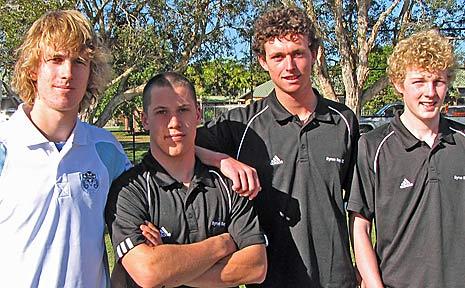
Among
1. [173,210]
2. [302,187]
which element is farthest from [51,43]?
[302,187]

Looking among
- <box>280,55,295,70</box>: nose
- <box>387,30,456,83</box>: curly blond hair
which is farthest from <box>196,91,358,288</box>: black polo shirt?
<box>387,30,456,83</box>: curly blond hair

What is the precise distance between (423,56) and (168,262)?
1.64 metres

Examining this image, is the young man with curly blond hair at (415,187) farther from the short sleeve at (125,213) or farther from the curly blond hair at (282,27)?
the short sleeve at (125,213)

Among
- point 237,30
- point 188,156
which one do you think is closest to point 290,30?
point 188,156

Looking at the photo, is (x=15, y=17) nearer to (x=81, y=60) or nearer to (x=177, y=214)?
(x=81, y=60)

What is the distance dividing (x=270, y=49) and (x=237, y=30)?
1554 centimetres

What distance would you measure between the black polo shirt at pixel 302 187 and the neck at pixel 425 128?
320 millimetres

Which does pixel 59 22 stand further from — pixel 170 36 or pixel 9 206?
pixel 170 36

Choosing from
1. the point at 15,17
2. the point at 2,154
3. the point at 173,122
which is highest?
the point at 15,17

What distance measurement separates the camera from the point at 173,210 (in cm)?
269

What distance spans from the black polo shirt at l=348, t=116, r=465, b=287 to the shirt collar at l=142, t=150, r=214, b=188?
0.78m

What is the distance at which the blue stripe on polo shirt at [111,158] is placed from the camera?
2848mm

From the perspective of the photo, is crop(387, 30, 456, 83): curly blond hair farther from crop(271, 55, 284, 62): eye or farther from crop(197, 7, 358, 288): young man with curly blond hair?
crop(271, 55, 284, 62): eye

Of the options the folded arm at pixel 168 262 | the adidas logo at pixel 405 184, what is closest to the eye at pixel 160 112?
the folded arm at pixel 168 262
